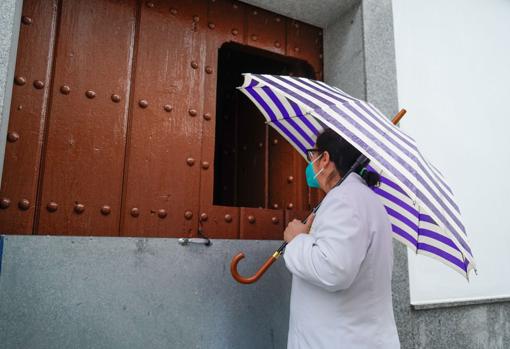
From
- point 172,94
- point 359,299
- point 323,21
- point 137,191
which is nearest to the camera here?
point 359,299

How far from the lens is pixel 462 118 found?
349 centimetres

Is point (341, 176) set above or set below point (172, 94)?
below

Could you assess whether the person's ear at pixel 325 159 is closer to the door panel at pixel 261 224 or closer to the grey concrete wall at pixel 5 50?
the door panel at pixel 261 224

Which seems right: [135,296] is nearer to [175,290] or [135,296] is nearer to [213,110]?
[175,290]

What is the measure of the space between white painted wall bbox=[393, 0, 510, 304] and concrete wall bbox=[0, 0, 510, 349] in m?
0.21

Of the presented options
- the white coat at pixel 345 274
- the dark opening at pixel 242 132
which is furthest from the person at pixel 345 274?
the dark opening at pixel 242 132

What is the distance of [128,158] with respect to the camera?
7.29 ft

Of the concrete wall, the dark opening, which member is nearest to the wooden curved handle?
the concrete wall

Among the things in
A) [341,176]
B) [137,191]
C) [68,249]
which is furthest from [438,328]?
[68,249]

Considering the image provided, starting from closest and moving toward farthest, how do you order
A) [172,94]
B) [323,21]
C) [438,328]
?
[172,94], [438,328], [323,21]

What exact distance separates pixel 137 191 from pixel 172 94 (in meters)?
0.64

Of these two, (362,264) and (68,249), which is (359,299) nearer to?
(362,264)

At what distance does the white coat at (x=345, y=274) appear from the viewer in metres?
1.51

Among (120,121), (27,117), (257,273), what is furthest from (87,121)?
(257,273)
